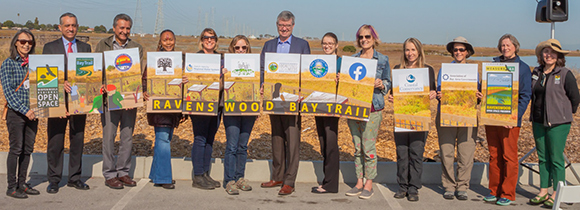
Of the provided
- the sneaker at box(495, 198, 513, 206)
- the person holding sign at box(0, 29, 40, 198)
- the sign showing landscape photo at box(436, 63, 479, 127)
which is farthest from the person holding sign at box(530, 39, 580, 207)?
the person holding sign at box(0, 29, 40, 198)

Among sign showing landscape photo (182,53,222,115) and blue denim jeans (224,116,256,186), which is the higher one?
sign showing landscape photo (182,53,222,115)

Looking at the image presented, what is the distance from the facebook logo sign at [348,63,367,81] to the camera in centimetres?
618

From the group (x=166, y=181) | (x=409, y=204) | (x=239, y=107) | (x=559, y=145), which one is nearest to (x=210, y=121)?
(x=239, y=107)

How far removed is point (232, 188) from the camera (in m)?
6.48

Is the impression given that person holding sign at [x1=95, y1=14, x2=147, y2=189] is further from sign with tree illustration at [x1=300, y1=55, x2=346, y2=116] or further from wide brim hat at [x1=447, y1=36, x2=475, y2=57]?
wide brim hat at [x1=447, y1=36, x2=475, y2=57]

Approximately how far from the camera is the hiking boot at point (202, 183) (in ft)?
21.9

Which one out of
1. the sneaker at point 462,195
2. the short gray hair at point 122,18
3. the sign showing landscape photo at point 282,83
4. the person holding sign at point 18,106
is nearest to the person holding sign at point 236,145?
the sign showing landscape photo at point 282,83

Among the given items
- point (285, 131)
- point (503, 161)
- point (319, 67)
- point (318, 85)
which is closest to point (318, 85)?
point (318, 85)

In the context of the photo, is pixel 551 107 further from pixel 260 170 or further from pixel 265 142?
pixel 265 142

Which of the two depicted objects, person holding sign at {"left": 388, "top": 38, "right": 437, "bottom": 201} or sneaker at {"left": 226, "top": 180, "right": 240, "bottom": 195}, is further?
sneaker at {"left": 226, "top": 180, "right": 240, "bottom": 195}

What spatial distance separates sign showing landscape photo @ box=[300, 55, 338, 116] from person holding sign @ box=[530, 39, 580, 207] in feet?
8.25

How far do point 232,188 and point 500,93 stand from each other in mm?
3700

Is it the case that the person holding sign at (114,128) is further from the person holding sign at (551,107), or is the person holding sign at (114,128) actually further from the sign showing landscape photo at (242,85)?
the person holding sign at (551,107)

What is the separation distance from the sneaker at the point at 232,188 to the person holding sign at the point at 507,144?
131 inches
